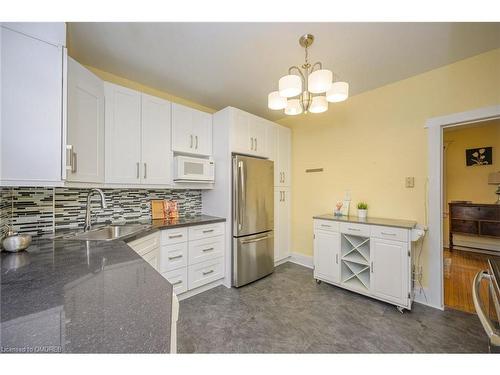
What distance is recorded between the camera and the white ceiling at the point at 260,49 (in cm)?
156

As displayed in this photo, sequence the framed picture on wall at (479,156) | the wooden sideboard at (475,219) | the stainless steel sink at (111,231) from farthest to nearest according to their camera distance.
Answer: the framed picture on wall at (479,156), the wooden sideboard at (475,219), the stainless steel sink at (111,231)

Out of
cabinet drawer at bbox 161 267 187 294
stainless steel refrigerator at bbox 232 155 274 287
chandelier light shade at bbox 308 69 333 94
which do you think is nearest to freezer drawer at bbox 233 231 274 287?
stainless steel refrigerator at bbox 232 155 274 287

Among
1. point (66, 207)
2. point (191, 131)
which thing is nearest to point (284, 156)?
point (191, 131)

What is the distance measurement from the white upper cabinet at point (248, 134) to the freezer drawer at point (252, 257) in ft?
3.68

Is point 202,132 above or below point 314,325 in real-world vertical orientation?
above

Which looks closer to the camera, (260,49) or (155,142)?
(260,49)

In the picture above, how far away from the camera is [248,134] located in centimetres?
267

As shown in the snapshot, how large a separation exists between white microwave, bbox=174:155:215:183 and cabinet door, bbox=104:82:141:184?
389mm

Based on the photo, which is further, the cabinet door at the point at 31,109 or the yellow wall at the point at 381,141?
the yellow wall at the point at 381,141

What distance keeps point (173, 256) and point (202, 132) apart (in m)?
1.52

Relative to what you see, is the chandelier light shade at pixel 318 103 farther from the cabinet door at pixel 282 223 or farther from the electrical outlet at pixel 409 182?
the cabinet door at pixel 282 223

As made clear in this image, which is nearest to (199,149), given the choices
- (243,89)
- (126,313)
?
(243,89)

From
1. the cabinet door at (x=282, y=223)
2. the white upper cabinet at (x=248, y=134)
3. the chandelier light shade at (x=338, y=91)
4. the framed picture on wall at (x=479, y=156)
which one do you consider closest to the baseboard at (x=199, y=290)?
the cabinet door at (x=282, y=223)

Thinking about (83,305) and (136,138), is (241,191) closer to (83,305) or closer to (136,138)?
(136,138)
